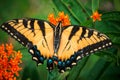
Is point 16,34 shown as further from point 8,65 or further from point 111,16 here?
point 111,16

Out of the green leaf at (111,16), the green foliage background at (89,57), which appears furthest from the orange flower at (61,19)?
the green leaf at (111,16)

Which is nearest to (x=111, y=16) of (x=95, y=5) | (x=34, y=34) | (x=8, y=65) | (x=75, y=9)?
(x=95, y=5)

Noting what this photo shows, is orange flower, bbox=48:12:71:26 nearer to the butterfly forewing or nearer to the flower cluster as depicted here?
the butterfly forewing

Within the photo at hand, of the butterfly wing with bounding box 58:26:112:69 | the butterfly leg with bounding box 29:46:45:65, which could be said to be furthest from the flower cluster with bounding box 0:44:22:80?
the butterfly wing with bounding box 58:26:112:69

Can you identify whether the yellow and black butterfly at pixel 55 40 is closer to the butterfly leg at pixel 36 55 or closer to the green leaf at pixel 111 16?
the butterfly leg at pixel 36 55

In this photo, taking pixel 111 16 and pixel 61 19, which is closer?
pixel 61 19

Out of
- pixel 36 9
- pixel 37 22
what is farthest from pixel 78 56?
pixel 36 9

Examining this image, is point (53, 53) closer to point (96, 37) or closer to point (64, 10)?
point (96, 37)

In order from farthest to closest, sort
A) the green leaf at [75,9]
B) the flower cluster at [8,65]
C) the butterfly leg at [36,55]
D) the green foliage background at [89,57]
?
the green leaf at [75,9] → the green foliage background at [89,57] → the butterfly leg at [36,55] → the flower cluster at [8,65]
